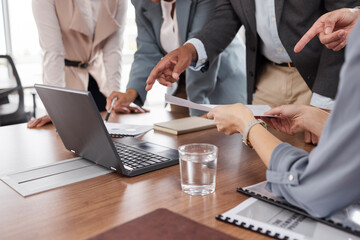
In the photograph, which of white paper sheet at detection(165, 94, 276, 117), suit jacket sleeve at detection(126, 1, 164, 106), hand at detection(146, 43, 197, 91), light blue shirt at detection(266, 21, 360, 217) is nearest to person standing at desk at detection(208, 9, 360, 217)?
light blue shirt at detection(266, 21, 360, 217)

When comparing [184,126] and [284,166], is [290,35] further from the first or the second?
[284,166]

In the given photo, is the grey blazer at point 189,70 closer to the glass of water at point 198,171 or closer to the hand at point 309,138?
the hand at point 309,138

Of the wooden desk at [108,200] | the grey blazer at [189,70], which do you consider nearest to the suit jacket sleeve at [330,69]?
the wooden desk at [108,200]

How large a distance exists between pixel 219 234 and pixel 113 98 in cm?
137

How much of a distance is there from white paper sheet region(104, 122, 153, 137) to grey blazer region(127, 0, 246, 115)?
431 millimetres

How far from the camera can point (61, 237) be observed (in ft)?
2.36

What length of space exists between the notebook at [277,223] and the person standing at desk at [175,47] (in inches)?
47.0

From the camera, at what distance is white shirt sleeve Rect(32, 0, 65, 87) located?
231 cm

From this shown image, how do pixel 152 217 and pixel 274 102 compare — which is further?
pixel 274 102

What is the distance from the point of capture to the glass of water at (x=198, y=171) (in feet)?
2.95

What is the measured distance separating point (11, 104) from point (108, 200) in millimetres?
3144

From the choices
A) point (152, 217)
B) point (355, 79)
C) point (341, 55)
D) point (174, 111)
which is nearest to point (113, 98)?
point (174, 111)

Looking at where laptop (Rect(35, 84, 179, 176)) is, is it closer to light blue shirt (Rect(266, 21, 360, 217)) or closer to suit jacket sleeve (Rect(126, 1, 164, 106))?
light blue shirt (Rect(266, 21, 360, 217))

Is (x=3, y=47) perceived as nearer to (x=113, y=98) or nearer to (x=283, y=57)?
(x=113, y=98)
